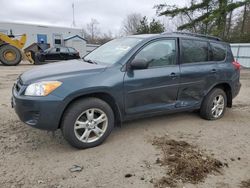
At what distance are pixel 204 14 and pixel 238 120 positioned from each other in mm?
21164

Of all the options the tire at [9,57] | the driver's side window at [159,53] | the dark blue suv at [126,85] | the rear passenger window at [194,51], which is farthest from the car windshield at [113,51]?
the tire at [9,57]

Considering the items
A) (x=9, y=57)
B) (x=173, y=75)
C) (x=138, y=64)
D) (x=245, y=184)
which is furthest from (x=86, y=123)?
(x=9, y=57)

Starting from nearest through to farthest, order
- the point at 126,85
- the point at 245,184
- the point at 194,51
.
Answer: the point at 245,184 → the point at 126,85 → the point at 194,51

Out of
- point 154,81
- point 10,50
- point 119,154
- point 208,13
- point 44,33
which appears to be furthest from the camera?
point 44,33

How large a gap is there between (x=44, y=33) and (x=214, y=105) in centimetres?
2558

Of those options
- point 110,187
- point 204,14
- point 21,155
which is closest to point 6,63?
point 21,155

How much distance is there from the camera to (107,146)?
3.81 metres

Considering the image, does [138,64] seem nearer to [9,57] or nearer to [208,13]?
[9,57]

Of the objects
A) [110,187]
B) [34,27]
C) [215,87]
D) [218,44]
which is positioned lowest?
[110,187]

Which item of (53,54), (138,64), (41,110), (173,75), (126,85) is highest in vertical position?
(53,54)

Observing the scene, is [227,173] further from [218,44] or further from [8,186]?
[218,44]

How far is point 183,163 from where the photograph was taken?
327 centimetres

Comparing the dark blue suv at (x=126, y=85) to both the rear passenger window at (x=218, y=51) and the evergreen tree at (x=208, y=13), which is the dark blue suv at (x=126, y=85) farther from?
the evergreen tree at (x=208, y=13)

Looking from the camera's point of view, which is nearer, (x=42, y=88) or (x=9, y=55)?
(x=42, y=88)
